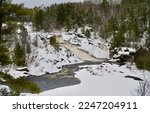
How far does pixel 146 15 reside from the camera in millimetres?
90625

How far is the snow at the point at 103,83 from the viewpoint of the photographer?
111ft

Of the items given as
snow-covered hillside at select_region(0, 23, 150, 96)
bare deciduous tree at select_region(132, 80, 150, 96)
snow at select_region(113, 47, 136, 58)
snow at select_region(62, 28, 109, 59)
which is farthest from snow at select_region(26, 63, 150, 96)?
snow at select_region(62, 28, 109, 59)

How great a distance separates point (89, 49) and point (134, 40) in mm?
10879

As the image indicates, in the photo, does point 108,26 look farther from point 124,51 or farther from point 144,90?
point 144,90

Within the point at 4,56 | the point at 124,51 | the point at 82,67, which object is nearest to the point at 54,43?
the point at 124,51

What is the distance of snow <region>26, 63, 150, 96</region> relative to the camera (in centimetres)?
3380

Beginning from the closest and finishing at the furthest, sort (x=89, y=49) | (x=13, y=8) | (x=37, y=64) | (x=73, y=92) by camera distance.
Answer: (x=13, y=8) < (x=73, y=92) < (x=37, y=64) < (x=89, y=49)

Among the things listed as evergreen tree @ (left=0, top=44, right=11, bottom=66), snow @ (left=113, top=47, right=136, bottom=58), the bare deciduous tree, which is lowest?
snow @ (left=113, top=47, right=136, bottom=58)

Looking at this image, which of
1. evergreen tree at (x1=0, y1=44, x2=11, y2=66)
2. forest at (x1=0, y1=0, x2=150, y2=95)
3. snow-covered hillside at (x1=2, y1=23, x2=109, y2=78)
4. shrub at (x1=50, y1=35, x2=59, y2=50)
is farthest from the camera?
shrub at (x1=50, y1=35, x2=59, y2=50)

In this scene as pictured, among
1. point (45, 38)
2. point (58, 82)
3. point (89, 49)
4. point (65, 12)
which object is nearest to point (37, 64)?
point (58, 82)

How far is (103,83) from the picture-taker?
3875 centimetres

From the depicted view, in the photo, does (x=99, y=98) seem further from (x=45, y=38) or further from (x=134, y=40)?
(x=134, y=40)

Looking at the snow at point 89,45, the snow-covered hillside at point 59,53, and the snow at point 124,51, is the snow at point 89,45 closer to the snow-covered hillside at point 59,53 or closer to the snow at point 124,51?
the snow-covered hillside at point 59,53

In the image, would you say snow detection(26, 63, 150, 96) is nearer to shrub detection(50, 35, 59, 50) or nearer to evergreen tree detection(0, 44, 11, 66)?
evergreen tree detection(0, 44, 11, 66)
